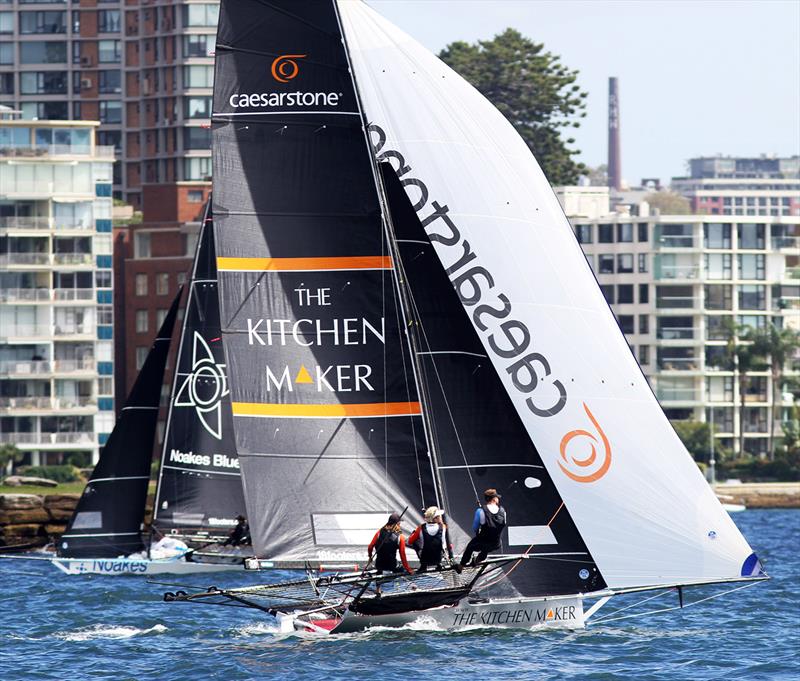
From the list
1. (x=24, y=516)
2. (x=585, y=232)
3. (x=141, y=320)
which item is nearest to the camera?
(x=24, y=516)

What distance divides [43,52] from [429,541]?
112161mm

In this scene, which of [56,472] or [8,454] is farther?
[8,454]

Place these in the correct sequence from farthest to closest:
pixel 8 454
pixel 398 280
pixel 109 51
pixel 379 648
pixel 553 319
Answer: pixel 109 51
pixel 8 454
pixel 398 280
pixel 553 319
pixel 379 648

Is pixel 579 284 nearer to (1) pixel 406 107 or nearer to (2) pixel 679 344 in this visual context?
→ (1) pixel 406 107

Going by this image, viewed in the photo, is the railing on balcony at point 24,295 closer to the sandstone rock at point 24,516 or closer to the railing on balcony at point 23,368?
the railing on balcony at point 23,368

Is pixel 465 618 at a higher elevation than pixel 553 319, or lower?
lower

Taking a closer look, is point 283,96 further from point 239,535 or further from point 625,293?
point 625,293

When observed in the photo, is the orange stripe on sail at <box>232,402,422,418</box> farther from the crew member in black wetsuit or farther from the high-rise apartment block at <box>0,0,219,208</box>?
the high-rise apartment block at <box>0,0,219,208</box>

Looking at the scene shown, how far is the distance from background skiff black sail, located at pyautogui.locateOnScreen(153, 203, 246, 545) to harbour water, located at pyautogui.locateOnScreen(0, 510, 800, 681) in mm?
6034

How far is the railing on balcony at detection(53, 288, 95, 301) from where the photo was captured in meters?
85.4

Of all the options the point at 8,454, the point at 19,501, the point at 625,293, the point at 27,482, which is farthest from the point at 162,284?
the point at 19,501

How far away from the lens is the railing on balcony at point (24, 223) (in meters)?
84.8

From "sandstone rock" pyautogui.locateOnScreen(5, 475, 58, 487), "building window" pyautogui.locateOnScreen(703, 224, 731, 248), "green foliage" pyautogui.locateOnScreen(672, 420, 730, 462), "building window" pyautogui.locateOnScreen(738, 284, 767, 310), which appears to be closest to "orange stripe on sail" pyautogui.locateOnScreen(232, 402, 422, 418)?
"sandstone rock" pyautogui.locateOnScreen(5, 475, 58, 487)

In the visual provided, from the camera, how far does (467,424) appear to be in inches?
941
